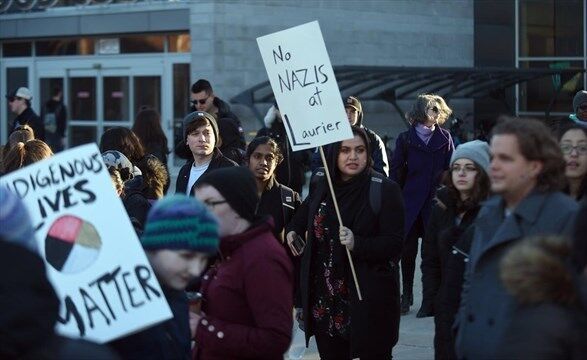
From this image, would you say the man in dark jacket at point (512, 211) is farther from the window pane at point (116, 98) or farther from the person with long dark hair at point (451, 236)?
the window pane at point (116, 98)

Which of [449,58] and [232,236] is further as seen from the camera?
[449,58]

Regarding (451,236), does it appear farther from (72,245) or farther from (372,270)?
(72,245)

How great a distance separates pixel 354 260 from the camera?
6.70 m

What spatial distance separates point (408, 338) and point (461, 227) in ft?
11.0

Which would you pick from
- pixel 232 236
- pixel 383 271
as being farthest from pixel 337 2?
pixel 232 236

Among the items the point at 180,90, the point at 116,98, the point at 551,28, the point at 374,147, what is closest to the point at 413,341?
the point at 374,147

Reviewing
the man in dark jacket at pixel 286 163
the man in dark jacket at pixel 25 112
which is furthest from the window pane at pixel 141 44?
the man in dark jacket at pixel 286 163

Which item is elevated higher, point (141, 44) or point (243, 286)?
point (141, 44)

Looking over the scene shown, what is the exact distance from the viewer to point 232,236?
14.9ft

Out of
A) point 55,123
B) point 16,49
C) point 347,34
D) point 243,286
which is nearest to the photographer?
point 243,286

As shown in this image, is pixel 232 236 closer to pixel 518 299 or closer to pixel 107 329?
pixel 107 329

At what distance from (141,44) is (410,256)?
51.8 ft

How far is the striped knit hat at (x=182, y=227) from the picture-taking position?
383cm

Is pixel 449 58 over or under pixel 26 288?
over
